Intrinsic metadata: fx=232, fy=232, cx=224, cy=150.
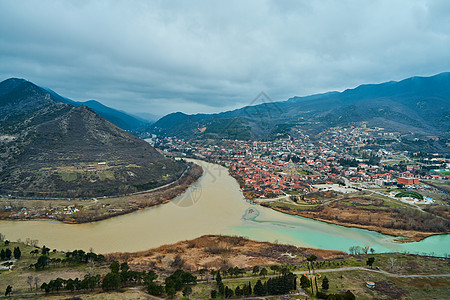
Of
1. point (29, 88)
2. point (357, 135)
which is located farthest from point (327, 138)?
point (29, 88)

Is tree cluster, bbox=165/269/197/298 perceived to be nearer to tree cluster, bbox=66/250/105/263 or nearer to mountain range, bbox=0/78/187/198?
tree cluster, bbox=66/250/105/263

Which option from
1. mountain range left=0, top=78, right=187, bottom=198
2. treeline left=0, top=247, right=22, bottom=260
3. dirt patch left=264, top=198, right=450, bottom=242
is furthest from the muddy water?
mountain range left=0, top=78, right=187, bottom=198

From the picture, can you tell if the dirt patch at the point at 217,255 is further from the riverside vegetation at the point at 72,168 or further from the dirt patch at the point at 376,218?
the riverside vegetation at the point at 72,168

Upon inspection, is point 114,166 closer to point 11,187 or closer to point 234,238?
point 11,187

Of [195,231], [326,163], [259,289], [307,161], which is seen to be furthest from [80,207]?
[326,163]

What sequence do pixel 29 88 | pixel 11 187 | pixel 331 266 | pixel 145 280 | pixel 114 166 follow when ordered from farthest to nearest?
1. pixel 29 88
2. pixel 114 166
3. pixel 11 187
4. pixel 331 266
5. pixel 145 280

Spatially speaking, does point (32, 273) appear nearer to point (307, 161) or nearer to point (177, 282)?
point (177, 282)
